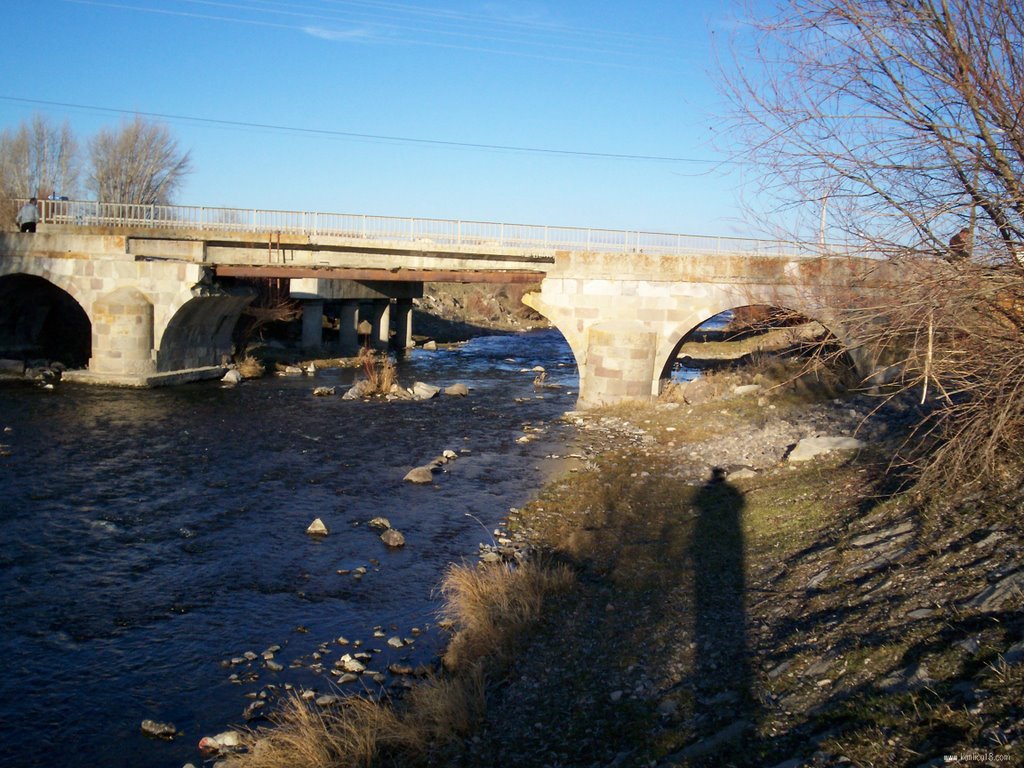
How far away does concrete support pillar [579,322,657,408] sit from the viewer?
858 inches

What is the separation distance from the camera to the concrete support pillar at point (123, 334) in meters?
24.0

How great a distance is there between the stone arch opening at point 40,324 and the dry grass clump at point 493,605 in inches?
914

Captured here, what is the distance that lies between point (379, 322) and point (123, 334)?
13.6 m

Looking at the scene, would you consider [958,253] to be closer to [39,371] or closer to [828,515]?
[828,515]

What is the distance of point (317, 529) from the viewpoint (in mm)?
11859

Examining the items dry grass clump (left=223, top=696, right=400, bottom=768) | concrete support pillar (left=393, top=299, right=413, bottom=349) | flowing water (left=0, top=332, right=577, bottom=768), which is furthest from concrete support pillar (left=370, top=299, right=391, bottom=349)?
dry grass clump (left=223, top=696, right=400, bottom=768)

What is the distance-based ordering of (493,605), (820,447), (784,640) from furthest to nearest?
(820,447) → (493,605) → (784,640)

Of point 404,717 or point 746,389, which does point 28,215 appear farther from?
point 404,717

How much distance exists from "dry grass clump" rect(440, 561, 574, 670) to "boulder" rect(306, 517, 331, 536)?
119 inches

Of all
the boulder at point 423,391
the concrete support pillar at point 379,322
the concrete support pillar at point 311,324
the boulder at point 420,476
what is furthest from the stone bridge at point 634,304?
the concrete support pillar at point 379,322

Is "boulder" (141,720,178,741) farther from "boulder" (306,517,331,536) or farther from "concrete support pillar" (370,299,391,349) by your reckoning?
"concrete support pillar" (370,299,391,349)

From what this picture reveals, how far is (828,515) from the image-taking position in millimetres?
8969

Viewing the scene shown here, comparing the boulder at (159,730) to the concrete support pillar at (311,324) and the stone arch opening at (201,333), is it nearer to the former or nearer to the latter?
the stone arch opening at (201,333)

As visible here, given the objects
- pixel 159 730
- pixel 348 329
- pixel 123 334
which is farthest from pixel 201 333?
pixel 159 730
